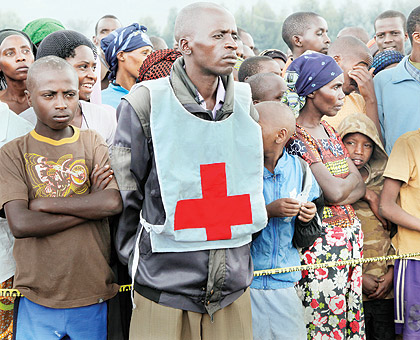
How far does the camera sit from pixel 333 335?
3199 millimetres

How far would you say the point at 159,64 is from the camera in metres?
3.48

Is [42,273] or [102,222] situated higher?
[102,222]

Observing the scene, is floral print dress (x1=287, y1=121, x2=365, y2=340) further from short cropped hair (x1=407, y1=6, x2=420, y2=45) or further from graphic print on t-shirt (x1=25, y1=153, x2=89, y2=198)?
short cropped hair (x1=407, y1=6, x2=420, y2=45)

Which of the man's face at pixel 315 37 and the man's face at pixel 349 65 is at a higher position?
the man's face at pixel 315 37

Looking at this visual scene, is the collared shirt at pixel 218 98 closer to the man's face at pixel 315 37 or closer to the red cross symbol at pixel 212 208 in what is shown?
the red cross symbol at pixel 212 208

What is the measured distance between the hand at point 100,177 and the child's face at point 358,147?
1.75 meters

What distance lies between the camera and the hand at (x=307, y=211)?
288 cm

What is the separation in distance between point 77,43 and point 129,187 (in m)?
1.10

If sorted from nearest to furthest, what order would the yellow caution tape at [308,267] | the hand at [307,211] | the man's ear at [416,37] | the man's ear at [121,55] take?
the yellow caution tape at [308,267] < the hand at [307,211] < the man's ear at [416,37] < the man's ear at [121,55]

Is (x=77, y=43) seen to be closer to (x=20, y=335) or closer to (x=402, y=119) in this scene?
(x=20, y=335)

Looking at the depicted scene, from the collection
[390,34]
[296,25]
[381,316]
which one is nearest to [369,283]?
[381,316]

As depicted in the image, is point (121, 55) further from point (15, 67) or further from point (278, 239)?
point (278, 239)

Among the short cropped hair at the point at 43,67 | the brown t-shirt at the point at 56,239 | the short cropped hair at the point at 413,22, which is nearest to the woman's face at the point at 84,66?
the short cropped hair at the point at 43,67

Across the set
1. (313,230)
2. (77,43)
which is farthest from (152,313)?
(77,43)
